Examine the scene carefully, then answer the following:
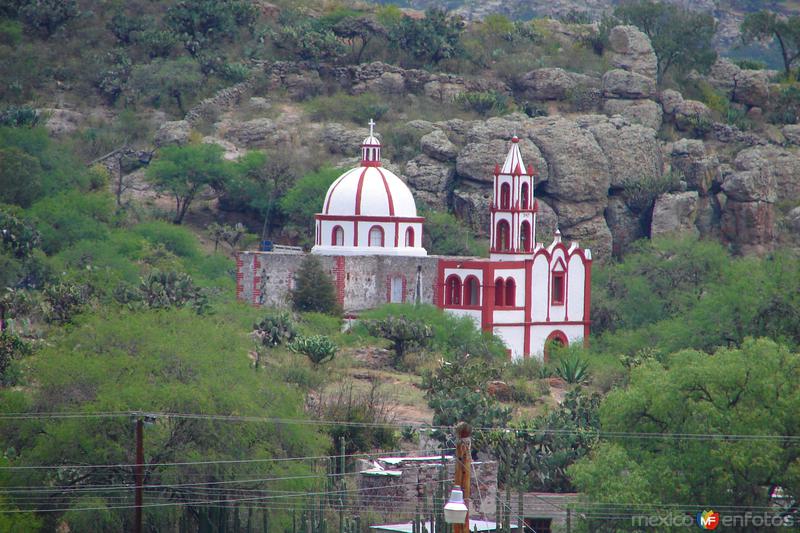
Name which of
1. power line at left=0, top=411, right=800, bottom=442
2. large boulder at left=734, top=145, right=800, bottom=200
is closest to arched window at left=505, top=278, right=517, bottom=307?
power line at left=0, top=411, right=800, bottom=442

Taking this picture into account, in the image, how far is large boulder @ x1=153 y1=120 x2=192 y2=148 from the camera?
85.4 meters

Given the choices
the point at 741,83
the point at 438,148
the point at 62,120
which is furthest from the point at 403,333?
the point at 741,83

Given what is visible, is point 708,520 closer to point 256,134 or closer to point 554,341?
point 554,341

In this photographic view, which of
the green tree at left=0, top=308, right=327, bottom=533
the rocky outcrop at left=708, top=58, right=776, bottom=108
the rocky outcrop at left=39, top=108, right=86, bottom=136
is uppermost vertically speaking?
the rocky outcrop at left=708, top=58, right=776, bottom=108

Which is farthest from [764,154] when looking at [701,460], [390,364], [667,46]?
[701,460]

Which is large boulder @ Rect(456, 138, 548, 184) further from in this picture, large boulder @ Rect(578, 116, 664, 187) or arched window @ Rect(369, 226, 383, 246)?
arched window @ Rect(369, 226, 383, 246)

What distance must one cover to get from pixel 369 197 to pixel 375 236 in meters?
1.46

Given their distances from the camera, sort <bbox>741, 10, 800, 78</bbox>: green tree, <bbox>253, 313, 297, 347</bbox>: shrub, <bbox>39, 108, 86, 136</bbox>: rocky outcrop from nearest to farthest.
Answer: <bbox>253, 313, 297, 347</bbox>: shrub, <bbox>39, 108, 86, 136</bbox>: rocky outcrop, <bbox>741, 10, 800, 78</bbox>: green tree

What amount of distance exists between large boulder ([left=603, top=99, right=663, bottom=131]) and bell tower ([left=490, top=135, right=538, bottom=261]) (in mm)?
22557

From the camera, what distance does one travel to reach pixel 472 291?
64312 millimetres

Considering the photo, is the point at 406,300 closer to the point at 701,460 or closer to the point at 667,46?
the point at 701,460

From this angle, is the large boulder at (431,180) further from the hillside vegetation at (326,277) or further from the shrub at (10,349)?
the shrub at (10,349)

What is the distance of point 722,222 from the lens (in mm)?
83250

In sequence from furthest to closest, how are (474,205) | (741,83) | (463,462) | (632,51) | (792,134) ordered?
1. (741,83)
2. (632,51)
3. (792,134)
4. (474,205)
5. (463,462)
